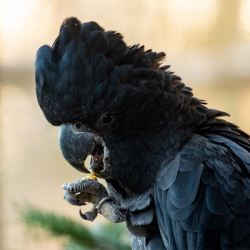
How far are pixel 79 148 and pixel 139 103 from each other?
0.83 feet

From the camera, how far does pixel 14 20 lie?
3334mm

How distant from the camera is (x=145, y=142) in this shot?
1.40 meters

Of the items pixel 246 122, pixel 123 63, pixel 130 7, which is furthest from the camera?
pixel 130 7

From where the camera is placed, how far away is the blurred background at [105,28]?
317 cm

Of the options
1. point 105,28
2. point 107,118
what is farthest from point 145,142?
point 105,28

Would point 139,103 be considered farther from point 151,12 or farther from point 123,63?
point 151,12

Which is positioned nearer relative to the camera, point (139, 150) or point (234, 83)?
point (139, 150)

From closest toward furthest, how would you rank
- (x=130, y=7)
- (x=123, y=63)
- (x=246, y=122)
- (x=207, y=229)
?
(x=207, y=229)
(x=123, y=63)
(x=246, y=122)
(x=130, y=7)

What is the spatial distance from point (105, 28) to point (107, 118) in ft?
6.58

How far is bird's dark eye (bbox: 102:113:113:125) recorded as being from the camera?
1361 millimetres

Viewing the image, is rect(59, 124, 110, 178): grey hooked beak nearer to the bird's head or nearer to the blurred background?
the bird's head

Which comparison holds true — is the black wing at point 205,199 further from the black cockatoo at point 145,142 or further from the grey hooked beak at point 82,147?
the grey hooked beak at point 82,147

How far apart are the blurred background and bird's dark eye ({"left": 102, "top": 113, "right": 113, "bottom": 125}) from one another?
6.08ft

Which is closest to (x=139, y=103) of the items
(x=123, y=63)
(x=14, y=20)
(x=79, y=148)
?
(x=123, y=63)
